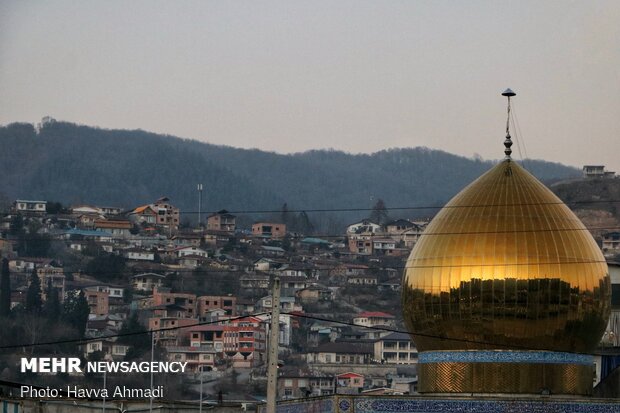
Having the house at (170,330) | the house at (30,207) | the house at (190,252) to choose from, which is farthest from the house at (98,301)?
the house at (30,207)

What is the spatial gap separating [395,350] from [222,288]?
29408 millimetres

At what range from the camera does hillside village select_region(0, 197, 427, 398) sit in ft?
402

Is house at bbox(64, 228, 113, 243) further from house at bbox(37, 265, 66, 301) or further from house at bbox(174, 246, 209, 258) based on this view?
house at bbox(37, 265, 66, 301)

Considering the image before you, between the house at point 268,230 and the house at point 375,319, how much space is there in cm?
3581

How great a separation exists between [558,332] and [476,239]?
6.13 ft

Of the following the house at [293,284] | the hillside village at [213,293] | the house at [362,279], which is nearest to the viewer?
the hillside village at [213,293]

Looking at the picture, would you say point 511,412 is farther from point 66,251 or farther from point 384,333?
point 66,251

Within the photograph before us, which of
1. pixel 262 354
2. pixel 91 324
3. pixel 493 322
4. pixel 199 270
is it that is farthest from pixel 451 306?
pixel 199 270

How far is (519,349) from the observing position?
31406 millimetres

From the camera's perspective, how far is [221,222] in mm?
186625

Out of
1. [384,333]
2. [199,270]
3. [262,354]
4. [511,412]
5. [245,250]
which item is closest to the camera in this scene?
[511,412]

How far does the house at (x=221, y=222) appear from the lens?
7272 inches

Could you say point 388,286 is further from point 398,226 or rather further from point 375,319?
point 398,226

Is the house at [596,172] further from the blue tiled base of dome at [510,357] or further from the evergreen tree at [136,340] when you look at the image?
the blue tiled base of dome at [510,357]
